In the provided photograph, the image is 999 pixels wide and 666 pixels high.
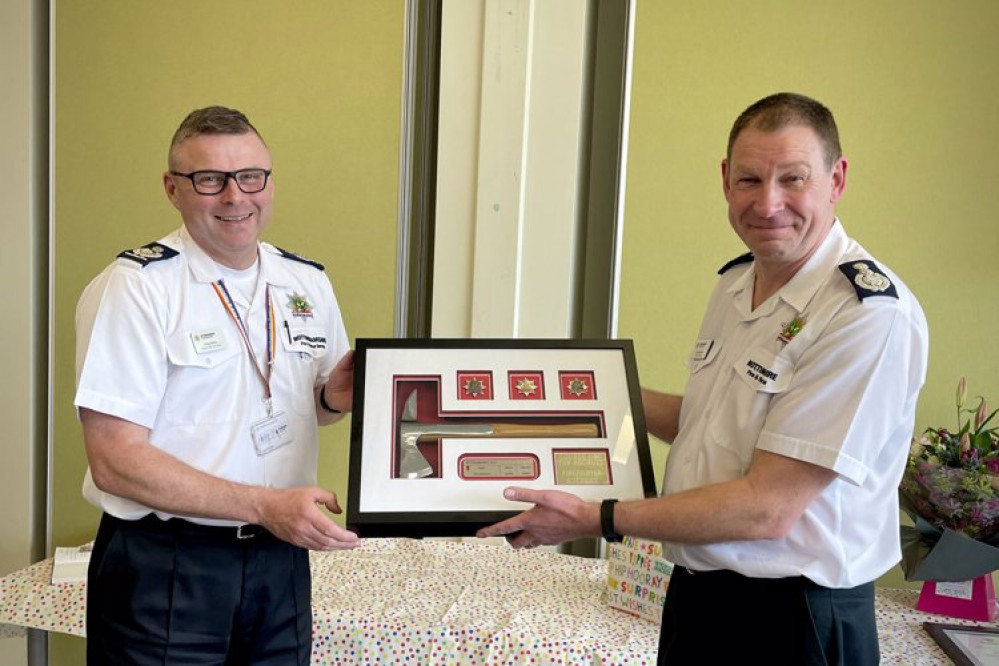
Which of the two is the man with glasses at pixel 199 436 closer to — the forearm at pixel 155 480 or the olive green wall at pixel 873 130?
the forearm at pixel 155 480

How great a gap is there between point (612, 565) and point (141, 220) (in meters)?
1.89

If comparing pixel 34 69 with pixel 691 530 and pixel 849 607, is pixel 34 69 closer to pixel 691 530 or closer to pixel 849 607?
pixel 691 530

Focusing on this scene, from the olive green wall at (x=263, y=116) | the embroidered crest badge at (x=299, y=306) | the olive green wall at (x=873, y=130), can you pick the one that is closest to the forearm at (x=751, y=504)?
the embroidered crest badge at (x=299, y=306)

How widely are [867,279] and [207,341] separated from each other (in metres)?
1.23

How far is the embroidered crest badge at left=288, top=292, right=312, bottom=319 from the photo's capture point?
1.89 metres

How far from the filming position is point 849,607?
1.48m

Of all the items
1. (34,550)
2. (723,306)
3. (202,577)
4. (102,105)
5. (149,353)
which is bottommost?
(34,550)

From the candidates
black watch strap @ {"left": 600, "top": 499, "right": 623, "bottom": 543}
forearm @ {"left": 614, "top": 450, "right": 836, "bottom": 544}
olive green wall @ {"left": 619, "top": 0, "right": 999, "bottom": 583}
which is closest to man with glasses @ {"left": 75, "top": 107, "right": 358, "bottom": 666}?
black watch strap @ {"left": 600, "top": 499, "right": 623, "bottom": 543}

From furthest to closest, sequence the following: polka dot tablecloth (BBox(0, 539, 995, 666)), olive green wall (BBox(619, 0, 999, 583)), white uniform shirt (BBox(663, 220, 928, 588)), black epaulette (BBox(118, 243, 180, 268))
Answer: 1. olive green wall (BBox(619, 0, 999, 583))
2. polka dot tablecloth (BBox(0, 539, 995, 666))
3. black epaulette (BBox(118, 243, 180, 268))
4. white uniform shirt (BBox(663, 220, 928, 588))

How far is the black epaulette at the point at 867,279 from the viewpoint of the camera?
1.40 m

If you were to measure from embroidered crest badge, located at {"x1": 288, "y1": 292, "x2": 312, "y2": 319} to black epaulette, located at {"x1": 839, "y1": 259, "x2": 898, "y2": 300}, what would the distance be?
110 centimetres

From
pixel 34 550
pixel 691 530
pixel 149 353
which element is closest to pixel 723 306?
pixel 691 530

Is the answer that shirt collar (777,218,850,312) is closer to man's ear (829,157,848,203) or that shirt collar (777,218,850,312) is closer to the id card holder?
man's ear (829,157,848,203)

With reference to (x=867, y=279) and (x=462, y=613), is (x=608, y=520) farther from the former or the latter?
(x=462, y=613)
